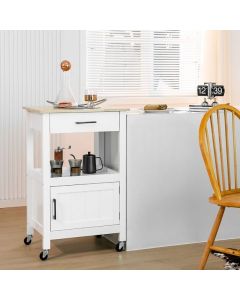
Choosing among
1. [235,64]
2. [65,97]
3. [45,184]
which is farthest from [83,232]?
[235,64]

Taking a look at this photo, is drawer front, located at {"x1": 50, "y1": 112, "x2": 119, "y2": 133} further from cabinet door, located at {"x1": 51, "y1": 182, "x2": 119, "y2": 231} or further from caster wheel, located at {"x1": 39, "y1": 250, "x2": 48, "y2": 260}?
caster wheel, located at {"x1": 39, "y1": 250, "x2": 48, "y2": 260}

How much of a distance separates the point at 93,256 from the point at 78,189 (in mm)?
406

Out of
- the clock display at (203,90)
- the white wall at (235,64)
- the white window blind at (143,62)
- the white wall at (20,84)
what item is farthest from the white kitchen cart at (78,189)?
the white wall at (235,64)

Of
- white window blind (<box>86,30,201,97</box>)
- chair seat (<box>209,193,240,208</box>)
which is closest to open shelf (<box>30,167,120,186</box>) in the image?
chair seat (<box>209,193,240,208</box>)

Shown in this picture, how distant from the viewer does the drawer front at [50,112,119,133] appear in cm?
368

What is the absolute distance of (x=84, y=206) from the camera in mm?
3822

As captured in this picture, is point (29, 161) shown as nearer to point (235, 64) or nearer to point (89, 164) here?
point (89, 164)

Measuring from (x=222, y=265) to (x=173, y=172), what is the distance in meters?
0.69

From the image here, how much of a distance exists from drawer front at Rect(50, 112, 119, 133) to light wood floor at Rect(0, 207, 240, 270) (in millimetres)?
738

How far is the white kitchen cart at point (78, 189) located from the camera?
3.70m

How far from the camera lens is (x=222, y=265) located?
3.61 m

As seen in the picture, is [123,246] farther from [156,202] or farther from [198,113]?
[198,113]

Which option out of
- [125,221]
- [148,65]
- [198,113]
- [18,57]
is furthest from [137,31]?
[125,221]

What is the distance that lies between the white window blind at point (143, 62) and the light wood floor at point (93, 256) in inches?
81.9
